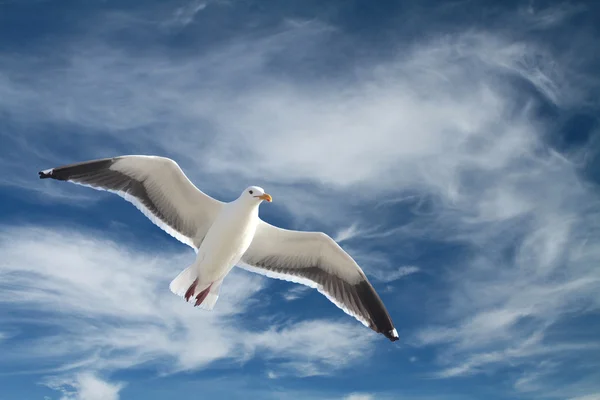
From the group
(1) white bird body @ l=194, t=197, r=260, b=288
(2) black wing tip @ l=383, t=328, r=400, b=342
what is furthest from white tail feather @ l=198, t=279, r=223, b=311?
(2) black wing tip @ l=383, t=328, r=400, b=342

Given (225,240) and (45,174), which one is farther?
(45,174)

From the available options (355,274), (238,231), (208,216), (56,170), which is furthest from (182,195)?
(355,274)

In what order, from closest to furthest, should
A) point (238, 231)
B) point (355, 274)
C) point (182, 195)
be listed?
point (238, 231), point (182, 195), point (355, 274)

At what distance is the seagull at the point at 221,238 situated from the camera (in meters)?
11.9

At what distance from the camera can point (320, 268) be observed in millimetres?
13477

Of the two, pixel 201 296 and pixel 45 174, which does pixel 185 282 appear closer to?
pixel 201 296

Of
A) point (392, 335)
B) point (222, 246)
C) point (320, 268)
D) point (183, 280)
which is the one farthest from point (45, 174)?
point (392, 335)

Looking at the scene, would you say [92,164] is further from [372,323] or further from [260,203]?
[372,323]

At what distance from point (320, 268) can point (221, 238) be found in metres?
2.74

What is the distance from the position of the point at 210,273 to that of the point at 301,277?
2.33m

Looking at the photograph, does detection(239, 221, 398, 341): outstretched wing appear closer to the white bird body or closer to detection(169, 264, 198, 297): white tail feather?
the white bird body

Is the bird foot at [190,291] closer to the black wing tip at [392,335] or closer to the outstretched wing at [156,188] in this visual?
the outstretched wing at [156,188]

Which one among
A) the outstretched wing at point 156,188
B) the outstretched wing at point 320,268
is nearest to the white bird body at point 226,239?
the outstretched wing at point 156,188

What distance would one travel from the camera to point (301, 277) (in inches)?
532
